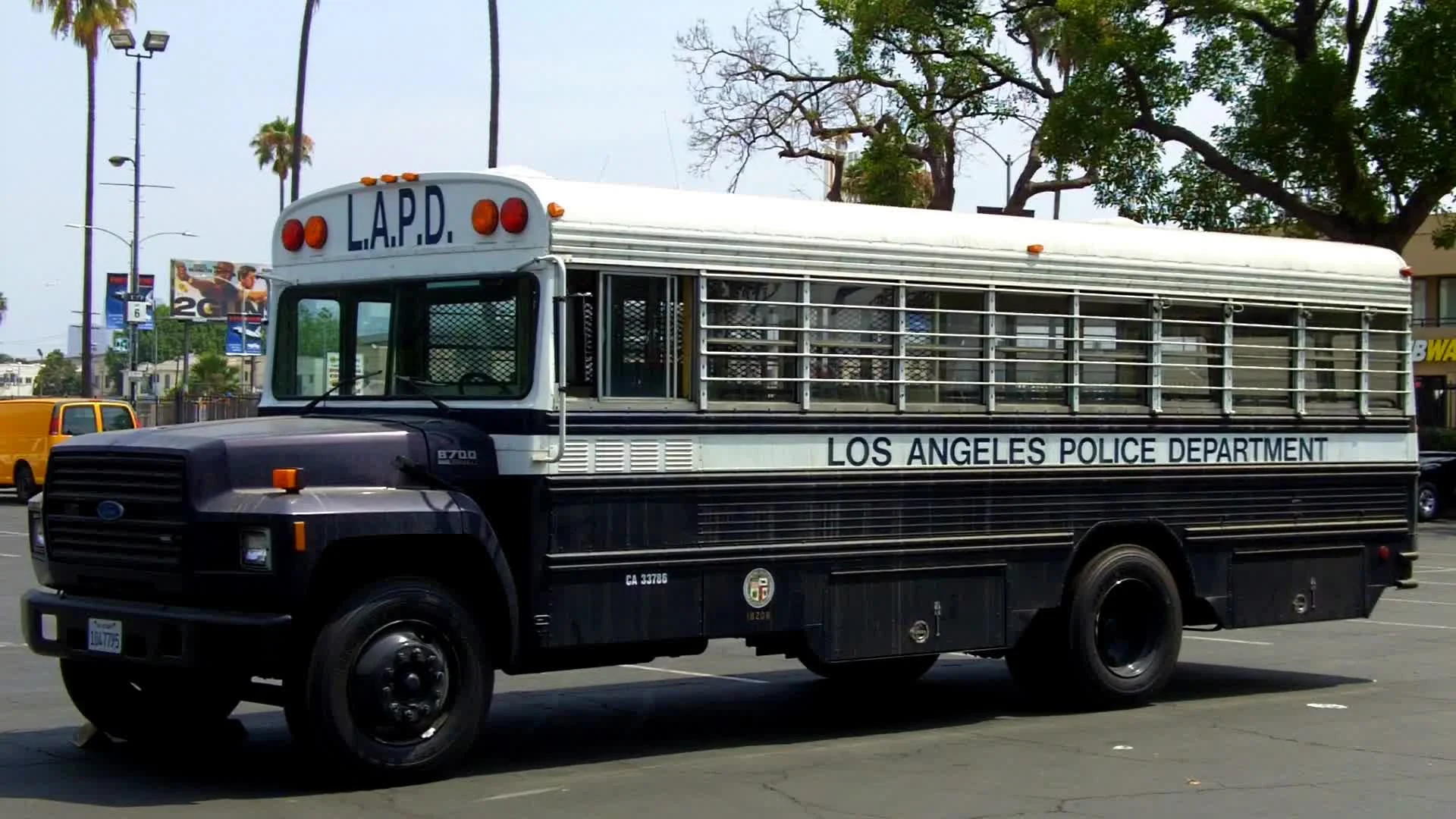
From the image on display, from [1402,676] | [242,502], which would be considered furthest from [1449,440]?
[242,502]

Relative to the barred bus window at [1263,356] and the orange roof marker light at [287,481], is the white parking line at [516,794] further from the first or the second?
the barred bus window at [1263,356]

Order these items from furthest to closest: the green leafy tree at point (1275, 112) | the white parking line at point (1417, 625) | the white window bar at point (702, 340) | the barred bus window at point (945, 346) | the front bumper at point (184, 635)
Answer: the green leafy tree at point (1275, 112)
the white parking line at point (1417, 625)
the barred bus window at point (945, 346)
the white window bar at point (702, 340)
the front bumper at point (184, 635)

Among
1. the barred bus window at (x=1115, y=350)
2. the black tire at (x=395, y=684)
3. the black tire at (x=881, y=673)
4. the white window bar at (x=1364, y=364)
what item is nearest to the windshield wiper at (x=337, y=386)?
the black tire at (x=395, y=684)

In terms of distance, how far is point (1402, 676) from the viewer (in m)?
12.5

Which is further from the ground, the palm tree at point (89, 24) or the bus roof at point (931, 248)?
the palm tree at point (89, 24)

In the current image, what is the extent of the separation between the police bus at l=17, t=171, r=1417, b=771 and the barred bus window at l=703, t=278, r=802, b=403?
2 cm

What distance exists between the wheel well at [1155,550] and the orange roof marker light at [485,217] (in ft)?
13.2

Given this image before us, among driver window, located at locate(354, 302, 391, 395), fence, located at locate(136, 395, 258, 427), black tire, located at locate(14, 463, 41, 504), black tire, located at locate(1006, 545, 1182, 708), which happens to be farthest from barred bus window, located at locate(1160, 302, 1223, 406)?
fence, located at locate(136, 395, 258, 427)

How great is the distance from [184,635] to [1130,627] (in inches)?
230

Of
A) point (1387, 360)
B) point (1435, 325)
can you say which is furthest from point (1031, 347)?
point (1435, 325)

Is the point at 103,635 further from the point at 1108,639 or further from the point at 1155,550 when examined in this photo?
the point at 1155,550

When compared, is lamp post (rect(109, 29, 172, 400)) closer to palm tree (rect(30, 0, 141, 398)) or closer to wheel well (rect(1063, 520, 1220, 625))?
palm tree (rect(30, 0, 141, 398))

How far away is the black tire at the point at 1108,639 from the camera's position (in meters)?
10.6

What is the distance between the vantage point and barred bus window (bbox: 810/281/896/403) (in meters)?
9.62
